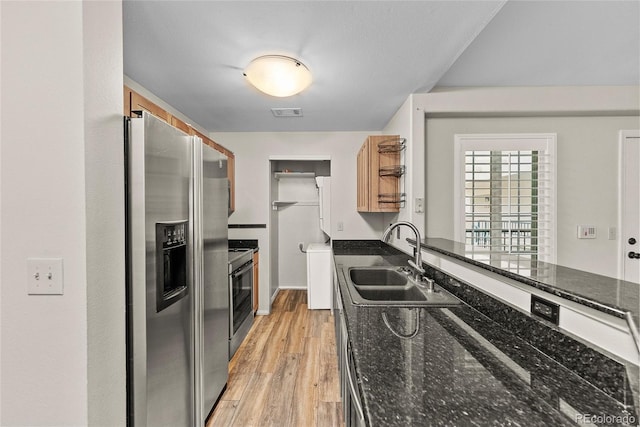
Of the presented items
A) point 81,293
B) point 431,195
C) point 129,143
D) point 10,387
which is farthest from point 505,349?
point 431,195

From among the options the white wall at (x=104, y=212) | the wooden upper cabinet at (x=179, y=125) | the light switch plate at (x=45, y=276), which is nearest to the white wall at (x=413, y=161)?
the wooden upper cabinet at (x=179, y=125)

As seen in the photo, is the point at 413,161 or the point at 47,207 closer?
the point at 47,207

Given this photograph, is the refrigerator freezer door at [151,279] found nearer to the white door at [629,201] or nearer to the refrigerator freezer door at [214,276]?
the refrigerator freezer door at [214,276]

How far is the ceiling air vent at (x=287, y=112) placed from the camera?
9.21 feet

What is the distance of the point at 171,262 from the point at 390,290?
1.26 meters

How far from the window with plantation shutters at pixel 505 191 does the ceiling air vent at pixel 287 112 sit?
1555 millimetres

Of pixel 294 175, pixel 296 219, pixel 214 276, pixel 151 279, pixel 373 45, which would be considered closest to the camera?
pixel 151 279

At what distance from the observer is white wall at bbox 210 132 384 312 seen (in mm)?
3684

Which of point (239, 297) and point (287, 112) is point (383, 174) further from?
point (239, 297)

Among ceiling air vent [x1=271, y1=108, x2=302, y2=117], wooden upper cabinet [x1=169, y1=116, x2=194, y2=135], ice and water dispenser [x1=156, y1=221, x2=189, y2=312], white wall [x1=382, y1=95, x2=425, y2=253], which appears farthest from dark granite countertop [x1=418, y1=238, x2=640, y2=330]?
ceiling air vent [x1=271, y1=108, x2=302, y2=117]

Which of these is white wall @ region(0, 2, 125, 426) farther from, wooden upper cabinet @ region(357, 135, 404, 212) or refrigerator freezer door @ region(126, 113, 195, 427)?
wooden upper cabinet @ region(357, 135, 404, 212)

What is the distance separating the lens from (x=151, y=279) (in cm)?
122

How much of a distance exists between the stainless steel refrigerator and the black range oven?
0.65 metres

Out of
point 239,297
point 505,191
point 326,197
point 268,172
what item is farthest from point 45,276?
point 505,191
